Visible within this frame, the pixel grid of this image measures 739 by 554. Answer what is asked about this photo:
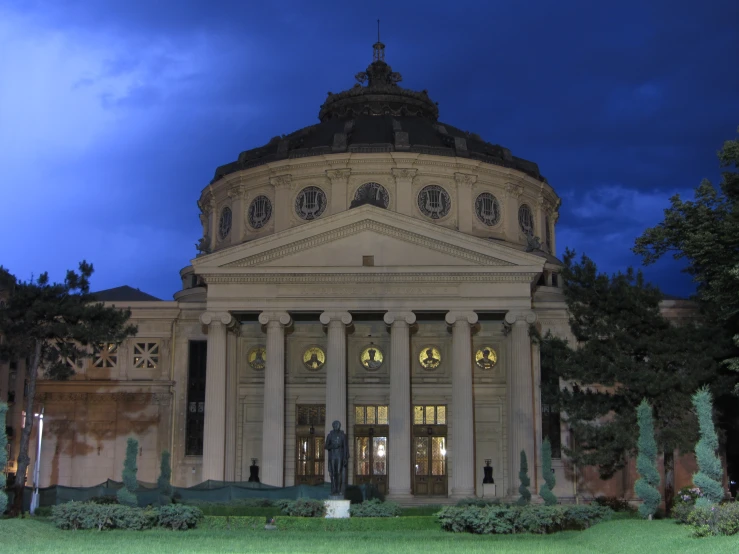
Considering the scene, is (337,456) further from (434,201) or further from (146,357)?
(434,201)

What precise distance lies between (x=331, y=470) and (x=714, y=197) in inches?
766

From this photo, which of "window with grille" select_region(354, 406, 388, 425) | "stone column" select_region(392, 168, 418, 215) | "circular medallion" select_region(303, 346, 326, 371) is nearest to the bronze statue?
"window with grille" select_region(354, 406, 388, 425)

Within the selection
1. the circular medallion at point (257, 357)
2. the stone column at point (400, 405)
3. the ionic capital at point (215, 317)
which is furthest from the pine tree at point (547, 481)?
the circular medallion at point (257, 357)

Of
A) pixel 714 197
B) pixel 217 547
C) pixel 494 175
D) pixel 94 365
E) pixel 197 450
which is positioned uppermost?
pixel 494 175

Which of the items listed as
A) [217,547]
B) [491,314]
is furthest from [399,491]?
[217,547]

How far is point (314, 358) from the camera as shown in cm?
5959

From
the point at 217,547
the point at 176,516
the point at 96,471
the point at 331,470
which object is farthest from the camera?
the point at 96,471

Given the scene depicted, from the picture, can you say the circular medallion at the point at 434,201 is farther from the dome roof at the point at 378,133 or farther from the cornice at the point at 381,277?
the cornice at the point at 381,277

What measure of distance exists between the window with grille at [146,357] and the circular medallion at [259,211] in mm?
10494

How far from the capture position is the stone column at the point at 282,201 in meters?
65.2

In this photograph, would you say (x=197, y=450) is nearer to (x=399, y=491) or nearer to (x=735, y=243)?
(x=399, y=491)

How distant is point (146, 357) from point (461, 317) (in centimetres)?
1859

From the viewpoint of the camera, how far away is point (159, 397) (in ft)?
198

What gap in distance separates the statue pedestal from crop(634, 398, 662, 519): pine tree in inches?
412
